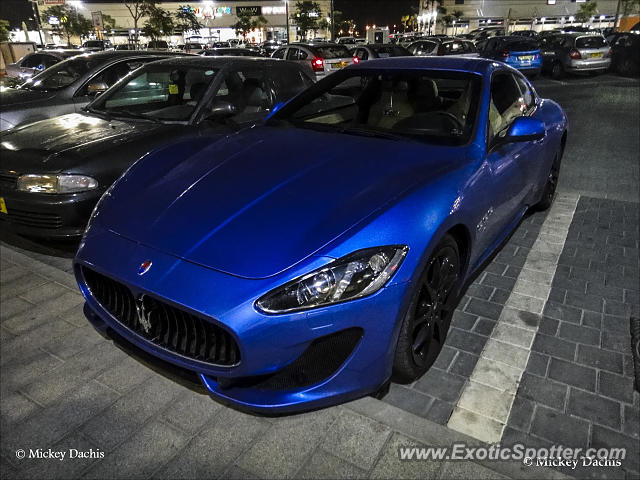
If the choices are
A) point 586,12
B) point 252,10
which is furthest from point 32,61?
point 586,12

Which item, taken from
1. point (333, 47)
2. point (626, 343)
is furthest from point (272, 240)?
point (333, 47)

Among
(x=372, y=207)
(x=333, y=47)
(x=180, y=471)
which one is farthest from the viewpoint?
(x=333, y=47)

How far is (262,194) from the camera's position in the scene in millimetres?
2303

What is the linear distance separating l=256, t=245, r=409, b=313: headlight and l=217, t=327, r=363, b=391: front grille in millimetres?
163

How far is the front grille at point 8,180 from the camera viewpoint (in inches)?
142

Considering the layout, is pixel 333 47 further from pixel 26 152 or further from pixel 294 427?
pixel 294 427

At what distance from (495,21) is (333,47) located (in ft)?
222

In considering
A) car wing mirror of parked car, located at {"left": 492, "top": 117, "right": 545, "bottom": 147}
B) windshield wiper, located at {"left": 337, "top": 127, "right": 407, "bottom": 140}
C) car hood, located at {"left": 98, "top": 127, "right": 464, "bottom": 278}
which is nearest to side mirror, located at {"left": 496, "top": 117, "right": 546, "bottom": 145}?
car wing mirror of parked car, located at {"left": 492, "top": 117, "right": 545, "bottom": 147}

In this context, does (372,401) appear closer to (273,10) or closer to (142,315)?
(142,315)

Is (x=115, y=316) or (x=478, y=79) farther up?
(x=478, y=79)

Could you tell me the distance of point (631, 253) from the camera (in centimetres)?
389

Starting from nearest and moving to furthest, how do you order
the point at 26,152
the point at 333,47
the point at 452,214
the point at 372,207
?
the point at 372,207 → the point at 452,214 → the point at 26,152 → the point at 333,47

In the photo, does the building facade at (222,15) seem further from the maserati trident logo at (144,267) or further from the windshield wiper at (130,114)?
the maserati trident logo at (144,267)

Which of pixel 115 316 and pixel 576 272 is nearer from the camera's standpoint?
pixel 115 316
